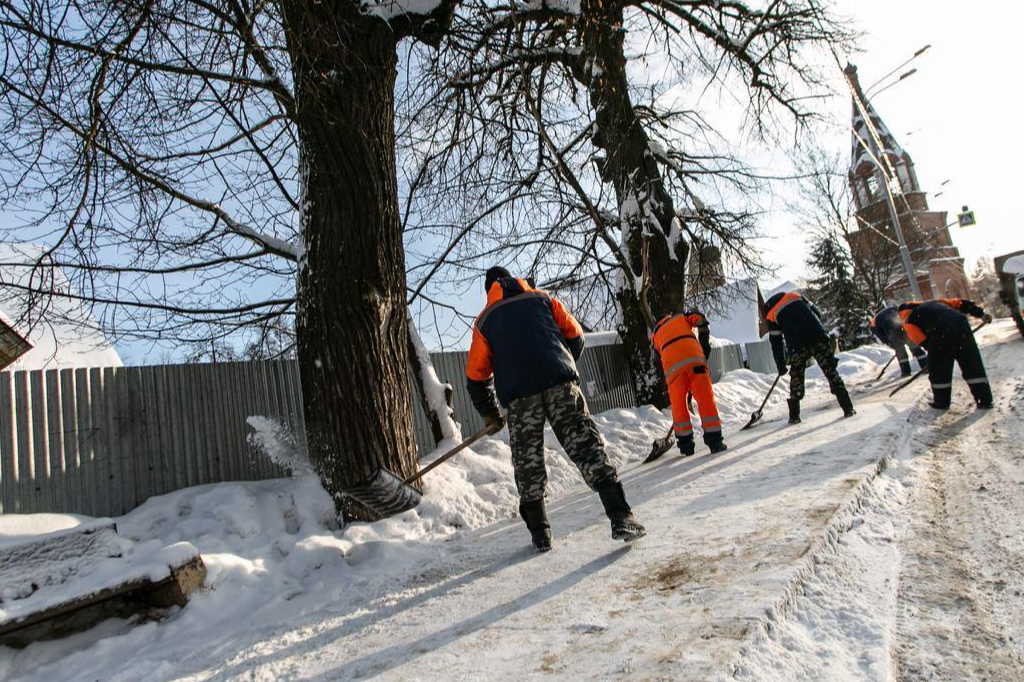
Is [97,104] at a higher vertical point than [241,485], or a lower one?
higher

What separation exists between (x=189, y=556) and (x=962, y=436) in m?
5.87

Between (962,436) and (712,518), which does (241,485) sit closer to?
(712,518)

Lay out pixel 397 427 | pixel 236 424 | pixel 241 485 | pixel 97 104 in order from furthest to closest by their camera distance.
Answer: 1. pixel 236 424
2. pixel 241 485
3. pixel 397 427
4. pixel 97 104

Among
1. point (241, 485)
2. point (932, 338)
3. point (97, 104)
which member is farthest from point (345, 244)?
point (932, 338)

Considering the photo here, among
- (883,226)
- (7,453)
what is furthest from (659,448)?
(883,226)

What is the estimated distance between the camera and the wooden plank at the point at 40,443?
462 cm

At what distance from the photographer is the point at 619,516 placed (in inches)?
123

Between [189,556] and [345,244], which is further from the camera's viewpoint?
[345,244]

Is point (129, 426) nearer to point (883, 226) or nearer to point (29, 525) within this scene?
point (29, 525)

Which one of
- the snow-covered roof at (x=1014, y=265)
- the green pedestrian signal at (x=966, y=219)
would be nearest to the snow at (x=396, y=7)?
the snow-covered roof at (x=1014, y=265)

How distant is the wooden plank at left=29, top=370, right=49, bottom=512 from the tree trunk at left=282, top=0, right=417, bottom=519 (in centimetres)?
223

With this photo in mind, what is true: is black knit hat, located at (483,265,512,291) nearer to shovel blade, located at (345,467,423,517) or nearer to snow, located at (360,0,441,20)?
shovel blade, located at (345,467,423,517)

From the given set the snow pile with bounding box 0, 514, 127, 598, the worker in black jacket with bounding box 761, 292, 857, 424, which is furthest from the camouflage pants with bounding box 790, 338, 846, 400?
the snow pile with bounding box 0, 514, 127, 598

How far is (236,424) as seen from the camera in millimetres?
5855
